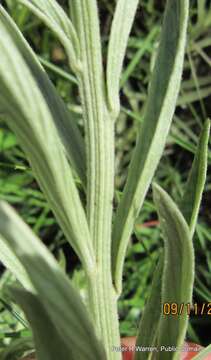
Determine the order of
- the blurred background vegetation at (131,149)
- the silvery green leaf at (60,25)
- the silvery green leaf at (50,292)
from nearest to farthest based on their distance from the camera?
the silvery green leaf at (50,292), the silvery green leaf at (60,25), the blurred background vegetation at (131,149)

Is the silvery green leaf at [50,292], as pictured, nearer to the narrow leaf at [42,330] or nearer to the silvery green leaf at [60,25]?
the narrow leaf at [42,330]

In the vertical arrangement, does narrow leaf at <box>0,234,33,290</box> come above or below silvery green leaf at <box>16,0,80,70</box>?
below

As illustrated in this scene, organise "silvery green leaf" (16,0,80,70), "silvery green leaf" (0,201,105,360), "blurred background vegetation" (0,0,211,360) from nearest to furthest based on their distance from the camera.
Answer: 1. "silvery green leaf" (0,201,105,360)
2. "silvery green leaf" (16,0,80,70)
3. "blurred background vegetation" (0,0,211,360)

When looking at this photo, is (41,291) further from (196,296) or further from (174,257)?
(196,296)

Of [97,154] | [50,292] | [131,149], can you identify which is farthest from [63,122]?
[131,149]

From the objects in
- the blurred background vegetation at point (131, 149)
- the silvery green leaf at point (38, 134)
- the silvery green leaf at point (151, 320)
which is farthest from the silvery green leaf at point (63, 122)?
the blurred background vegetation at point (131, 149)

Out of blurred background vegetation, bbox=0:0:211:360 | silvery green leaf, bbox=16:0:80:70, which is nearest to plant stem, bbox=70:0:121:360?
silvery green leaf, bbox=16:0:80:70

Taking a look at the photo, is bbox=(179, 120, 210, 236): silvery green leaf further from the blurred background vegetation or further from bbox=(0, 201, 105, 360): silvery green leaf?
the blurred background vegetation
